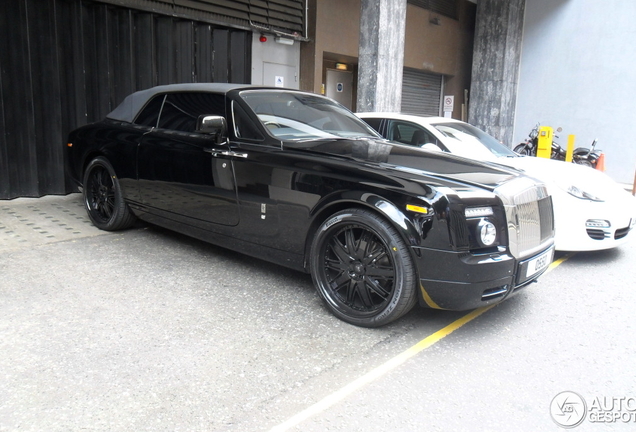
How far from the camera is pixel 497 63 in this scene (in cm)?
1429

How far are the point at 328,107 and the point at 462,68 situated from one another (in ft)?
40.3

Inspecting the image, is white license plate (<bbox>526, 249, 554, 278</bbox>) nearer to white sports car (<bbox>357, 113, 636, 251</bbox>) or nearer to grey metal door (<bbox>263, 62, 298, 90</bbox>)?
white sports car (<bbox>357, 113, 636, 251</bbox>)

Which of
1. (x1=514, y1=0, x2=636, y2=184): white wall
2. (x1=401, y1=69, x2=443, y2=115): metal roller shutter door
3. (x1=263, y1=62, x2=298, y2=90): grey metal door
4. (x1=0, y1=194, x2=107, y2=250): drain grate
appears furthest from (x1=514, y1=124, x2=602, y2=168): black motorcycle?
(x1=0, y1=194, x2=107, y2=250): drain grate

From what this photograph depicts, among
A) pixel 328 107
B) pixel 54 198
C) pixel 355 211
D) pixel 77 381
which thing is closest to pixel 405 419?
pixel 355 211

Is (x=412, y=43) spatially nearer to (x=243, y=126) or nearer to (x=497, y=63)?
(x=497, y=63)

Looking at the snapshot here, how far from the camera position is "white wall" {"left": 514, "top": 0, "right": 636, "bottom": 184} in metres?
12.5

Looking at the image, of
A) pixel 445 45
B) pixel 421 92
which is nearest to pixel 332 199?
pixel 421 92

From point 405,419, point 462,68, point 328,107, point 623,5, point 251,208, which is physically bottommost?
point 405,419

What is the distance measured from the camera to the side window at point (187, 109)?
4.46 meters

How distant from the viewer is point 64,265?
443cm

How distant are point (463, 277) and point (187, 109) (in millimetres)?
2991

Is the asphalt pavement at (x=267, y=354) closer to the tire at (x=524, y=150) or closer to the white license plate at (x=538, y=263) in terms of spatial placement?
the white license plate at (x=538, y=263)

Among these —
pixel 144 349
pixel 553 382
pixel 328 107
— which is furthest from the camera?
pixel 328 107

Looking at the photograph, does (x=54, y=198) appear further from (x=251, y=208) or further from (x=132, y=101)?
(x=251, y=208)
